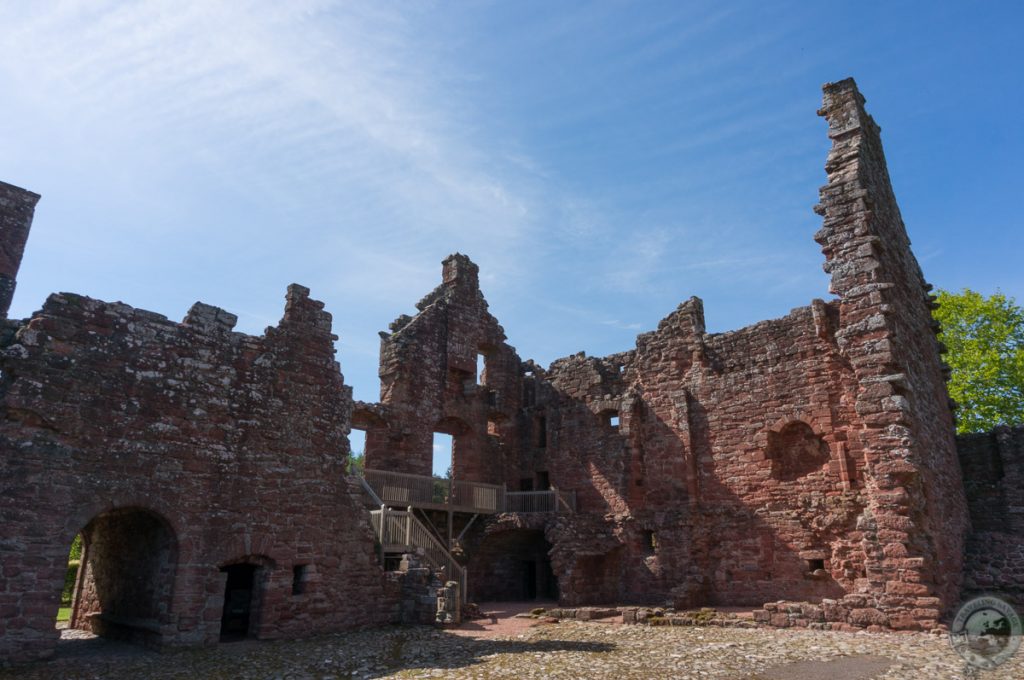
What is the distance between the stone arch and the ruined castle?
0.22 feet

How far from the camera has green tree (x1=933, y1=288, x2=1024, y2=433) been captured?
24891 millimetres

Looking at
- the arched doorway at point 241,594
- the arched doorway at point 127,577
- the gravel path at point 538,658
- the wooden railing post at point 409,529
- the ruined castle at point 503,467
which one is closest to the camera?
the gravel path at point 538,658

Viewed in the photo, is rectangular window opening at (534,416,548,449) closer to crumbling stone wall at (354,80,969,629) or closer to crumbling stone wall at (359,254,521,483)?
crumbling stone wall at (354,80,969,629)

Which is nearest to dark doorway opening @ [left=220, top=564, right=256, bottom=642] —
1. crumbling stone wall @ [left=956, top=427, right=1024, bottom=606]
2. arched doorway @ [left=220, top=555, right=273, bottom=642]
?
arched doorway @ [left=220, top=555, right=273, bottom=642]

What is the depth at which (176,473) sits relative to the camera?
11.6 metres

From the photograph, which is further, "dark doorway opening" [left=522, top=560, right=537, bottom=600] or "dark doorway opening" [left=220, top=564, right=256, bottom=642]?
"dark doorway opening" [left=522, top=560, right=537, bottom=600]

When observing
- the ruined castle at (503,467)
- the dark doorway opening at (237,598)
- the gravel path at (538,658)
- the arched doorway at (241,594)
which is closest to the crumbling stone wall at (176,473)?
the ruined castle at (503,467)

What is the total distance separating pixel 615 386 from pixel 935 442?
9.74 meters

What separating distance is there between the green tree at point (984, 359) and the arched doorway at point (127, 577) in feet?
80.0

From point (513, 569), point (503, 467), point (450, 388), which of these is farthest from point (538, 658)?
point (503, 467)

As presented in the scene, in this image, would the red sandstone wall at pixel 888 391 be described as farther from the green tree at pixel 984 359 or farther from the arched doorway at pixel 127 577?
the arched doorway at pixel 127 577

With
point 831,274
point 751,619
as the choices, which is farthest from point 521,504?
point 831,274

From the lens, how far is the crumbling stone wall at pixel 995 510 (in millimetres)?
14773

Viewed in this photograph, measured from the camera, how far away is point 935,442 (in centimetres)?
1573
